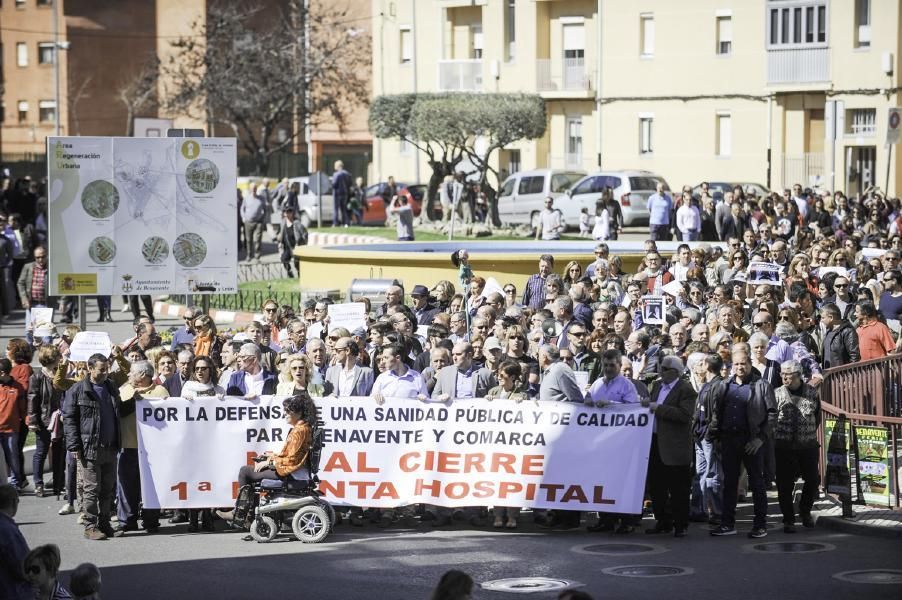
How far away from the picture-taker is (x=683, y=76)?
175 ft

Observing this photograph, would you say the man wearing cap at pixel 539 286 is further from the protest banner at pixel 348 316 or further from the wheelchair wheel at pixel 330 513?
the wheelchair wheel at pixel 330 513

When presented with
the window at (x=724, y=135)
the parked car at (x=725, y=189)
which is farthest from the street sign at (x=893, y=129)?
the window at (x=724, y=135)

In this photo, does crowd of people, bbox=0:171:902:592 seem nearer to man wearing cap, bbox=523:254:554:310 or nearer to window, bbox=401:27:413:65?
man wearing cap, bbox=523:254:554:310

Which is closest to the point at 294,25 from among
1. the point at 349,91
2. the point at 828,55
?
the point at 349,91

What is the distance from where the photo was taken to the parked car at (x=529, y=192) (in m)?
42.7

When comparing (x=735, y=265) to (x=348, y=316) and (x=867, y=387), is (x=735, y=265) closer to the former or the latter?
(x=867, y=387)

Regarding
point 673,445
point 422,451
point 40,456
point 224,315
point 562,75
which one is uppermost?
point 562,75

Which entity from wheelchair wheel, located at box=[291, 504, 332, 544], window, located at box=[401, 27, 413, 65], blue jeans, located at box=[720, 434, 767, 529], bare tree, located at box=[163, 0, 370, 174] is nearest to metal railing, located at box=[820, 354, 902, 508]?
blue jeans, located at box=[720, 434, 767, 529]

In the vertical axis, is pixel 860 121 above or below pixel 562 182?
above

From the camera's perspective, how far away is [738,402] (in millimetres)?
13195

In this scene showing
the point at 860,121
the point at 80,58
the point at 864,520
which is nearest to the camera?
the point at 864,520

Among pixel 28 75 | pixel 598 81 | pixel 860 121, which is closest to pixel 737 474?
pixel 860 121

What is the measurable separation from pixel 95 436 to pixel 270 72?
56223mm

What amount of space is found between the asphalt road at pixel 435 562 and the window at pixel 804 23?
38729mm
